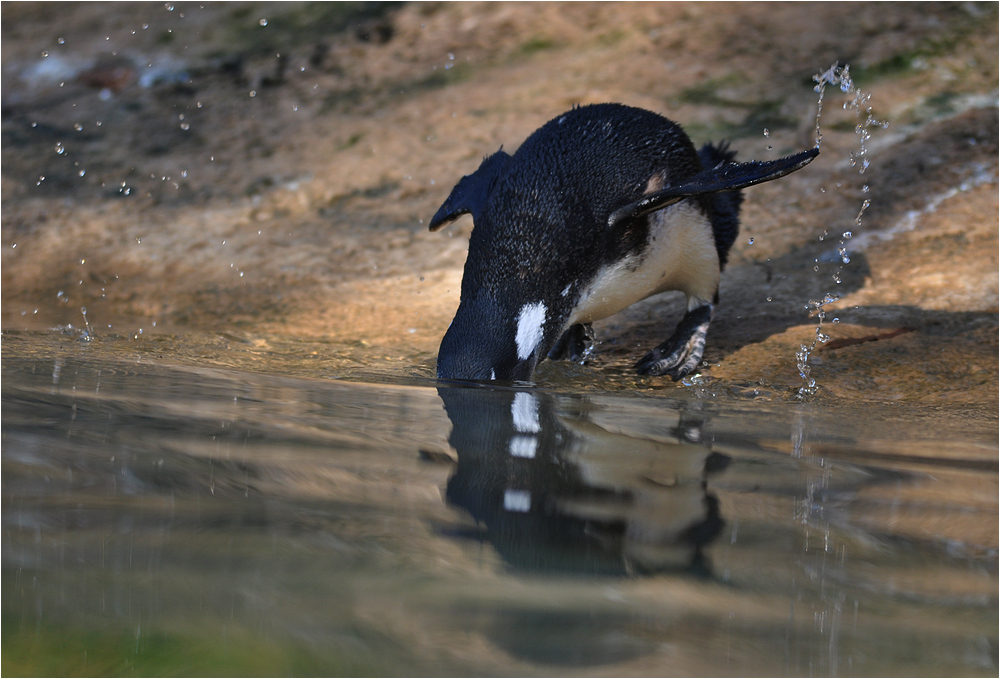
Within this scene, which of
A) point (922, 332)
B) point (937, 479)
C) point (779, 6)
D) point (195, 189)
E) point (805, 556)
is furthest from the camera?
Result: point (779, 6)

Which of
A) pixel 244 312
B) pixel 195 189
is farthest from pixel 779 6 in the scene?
pixel 244 312

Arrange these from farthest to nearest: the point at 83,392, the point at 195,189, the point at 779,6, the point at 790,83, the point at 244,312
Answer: the point at 779,6, the point at 790,83, the point at 195,189, the point at 244,312, the point at 83,392

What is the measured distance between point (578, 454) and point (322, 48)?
558 cm

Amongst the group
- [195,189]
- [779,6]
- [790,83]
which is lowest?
[195,189]

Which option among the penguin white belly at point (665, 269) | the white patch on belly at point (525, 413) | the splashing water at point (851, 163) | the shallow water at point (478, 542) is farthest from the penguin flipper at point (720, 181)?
the shallow water at point (478, 542)

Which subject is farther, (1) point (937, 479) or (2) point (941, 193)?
(2) point (941, 193)

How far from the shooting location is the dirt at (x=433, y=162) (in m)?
3.33

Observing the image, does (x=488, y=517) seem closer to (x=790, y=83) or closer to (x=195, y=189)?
(x=195, y=189)

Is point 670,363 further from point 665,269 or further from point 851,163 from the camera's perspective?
point 851,163

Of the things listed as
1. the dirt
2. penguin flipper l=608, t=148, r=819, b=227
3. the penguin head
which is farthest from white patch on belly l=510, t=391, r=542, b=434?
penguin flipper l=608, t=148, r=819, b=227

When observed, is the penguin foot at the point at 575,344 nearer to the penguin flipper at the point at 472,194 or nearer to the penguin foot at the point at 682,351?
the penguin foot at the point at 682,351

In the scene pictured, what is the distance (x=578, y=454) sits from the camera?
158 centimetres

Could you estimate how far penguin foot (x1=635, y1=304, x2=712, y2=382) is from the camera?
2918 millimetres

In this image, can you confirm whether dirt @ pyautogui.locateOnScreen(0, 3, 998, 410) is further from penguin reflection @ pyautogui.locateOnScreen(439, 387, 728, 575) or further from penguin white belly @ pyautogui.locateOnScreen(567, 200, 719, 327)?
penguin reflection @ pyautogui.locateOnScreen(439, 387, 728, 575)
